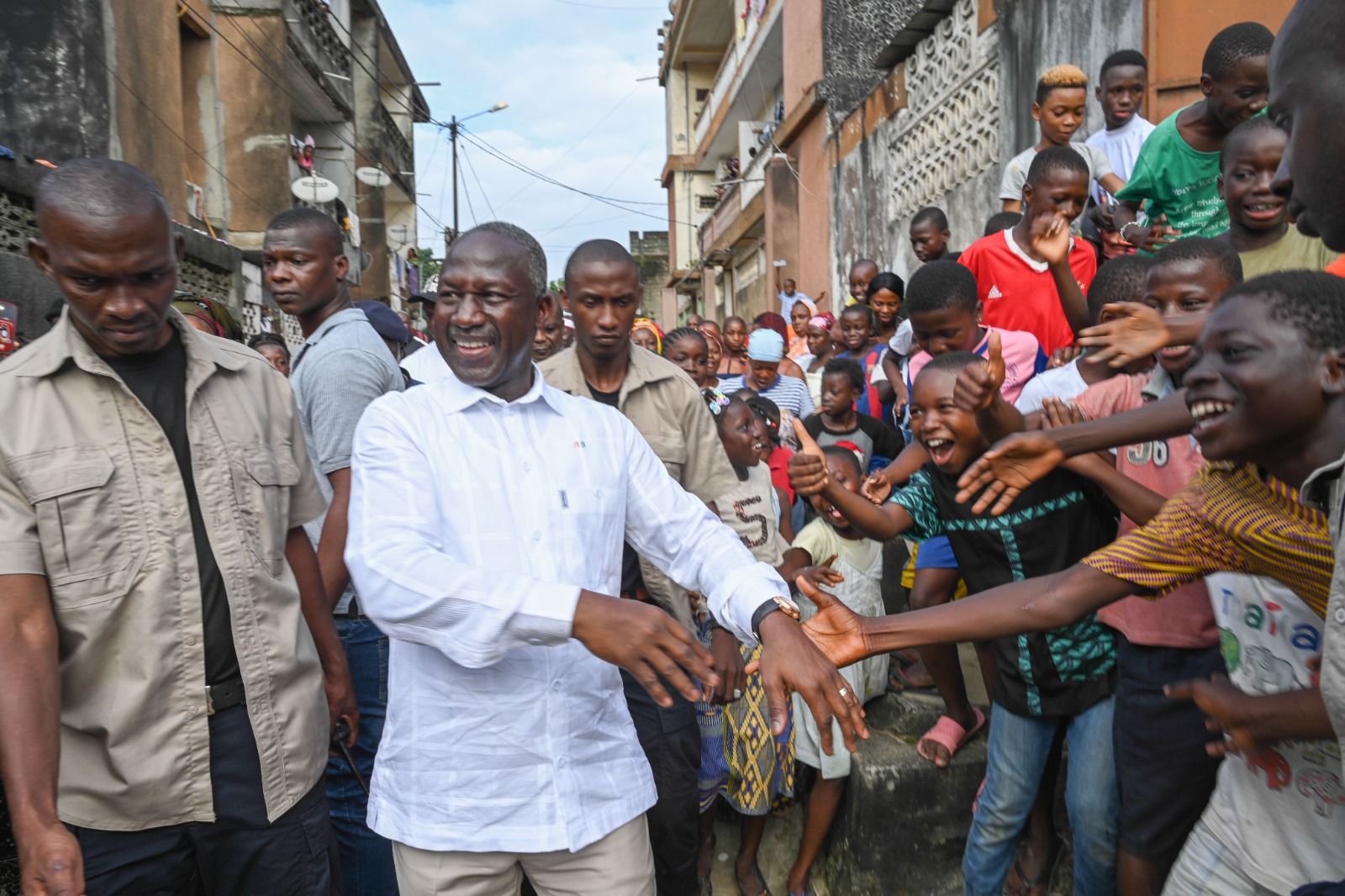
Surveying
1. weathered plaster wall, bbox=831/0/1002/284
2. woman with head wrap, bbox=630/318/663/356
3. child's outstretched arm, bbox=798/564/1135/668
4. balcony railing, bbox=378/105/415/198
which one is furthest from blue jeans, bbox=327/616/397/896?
balcony railing, bbox=378/105/415/198

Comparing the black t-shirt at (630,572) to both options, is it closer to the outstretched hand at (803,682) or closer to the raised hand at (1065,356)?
the outstretched hand at (803,682)

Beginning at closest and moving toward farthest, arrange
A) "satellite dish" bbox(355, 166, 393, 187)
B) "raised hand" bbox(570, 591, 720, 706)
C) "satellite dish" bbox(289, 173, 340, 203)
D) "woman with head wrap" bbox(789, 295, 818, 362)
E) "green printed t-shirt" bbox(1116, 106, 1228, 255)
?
"raised hand" bbox(570, 591, 720, 706) < "green printed t-shirt" bbox(1116, 106, 1228, 255) < "woman with head wrap" bbox(789, 295, 818, 362) < "satellite dish" bbox(289, 173, 340, 203) < "satellite dish" bbox(355, 166, 393, 187)

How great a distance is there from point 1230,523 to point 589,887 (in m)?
1.57

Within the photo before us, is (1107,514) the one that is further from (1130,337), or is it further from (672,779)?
(672,779)

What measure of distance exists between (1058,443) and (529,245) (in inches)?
57.8

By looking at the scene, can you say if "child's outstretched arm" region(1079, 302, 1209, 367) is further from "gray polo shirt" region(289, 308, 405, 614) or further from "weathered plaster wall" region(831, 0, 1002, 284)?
"weathered plaster wall" region(831, 0, 1002, 284)

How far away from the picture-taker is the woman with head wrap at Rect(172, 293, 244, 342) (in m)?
4.48

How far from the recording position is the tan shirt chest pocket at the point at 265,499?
7.13 feet

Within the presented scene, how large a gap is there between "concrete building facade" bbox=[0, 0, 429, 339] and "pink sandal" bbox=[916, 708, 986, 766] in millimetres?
6772

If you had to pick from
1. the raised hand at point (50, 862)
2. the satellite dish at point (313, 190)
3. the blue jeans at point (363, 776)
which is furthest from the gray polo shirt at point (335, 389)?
the satellite dish at point (313, 190)

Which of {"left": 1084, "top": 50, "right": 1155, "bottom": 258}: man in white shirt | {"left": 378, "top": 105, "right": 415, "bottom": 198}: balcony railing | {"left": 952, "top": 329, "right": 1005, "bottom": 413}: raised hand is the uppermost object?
{"left": 378, "top": 105, "right": 415, "bottom": 198}: balcony railing

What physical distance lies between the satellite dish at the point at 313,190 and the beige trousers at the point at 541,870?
13.9 metres

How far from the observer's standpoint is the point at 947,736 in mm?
3596

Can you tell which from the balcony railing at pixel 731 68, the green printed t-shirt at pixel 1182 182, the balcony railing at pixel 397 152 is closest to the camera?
the green printed t-shirt at pixel 1182 182
